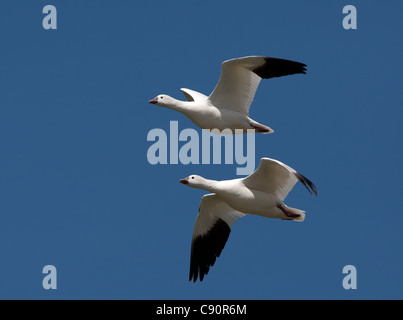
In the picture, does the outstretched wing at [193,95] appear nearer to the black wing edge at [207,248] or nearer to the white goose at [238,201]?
the white goose at [238,201]

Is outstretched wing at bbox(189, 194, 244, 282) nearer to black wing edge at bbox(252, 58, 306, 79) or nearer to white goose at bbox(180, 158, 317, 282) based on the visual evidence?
white goose at bbox(180, 158, 317, 282)

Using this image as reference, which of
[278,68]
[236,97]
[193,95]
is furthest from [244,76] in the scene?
[193,95]

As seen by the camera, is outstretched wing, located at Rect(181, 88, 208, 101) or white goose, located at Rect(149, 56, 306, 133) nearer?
white goose, located at Rect(149, 56, 306, 133)

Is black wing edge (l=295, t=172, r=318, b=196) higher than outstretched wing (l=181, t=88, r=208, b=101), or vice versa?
outstretched wing (l=181, t=88, r=208, b=101)

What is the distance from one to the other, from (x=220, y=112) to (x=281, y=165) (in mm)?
1825

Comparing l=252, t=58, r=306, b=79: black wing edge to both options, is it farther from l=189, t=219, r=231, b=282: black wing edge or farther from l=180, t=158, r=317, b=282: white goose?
l=189, t=219, r=231, b=282: black wing edge

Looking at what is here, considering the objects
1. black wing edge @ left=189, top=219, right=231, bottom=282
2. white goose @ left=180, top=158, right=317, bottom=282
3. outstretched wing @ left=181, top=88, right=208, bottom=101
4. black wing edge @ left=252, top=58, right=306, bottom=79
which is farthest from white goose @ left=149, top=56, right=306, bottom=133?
black wing edge @ left=189, top=219, right=231, bottom=282

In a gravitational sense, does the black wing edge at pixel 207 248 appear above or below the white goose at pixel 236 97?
below

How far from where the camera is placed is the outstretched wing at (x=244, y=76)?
12.5 meters

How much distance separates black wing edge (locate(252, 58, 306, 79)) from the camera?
1252 centimetres

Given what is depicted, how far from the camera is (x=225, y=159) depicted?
12453mm

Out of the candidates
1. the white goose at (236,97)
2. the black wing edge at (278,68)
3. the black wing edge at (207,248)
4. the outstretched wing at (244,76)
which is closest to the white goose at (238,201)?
the black wing edge at (207,248)

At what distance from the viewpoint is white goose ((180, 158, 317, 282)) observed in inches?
455

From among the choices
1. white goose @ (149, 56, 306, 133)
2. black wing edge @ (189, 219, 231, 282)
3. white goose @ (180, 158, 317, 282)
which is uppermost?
white goose @ (149, 56, 306, 133)
